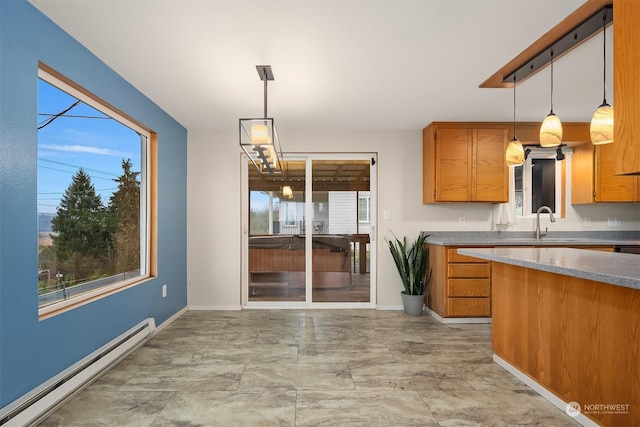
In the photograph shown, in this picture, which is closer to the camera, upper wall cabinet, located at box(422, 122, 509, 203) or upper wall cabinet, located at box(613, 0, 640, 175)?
upper wall cabinet, located at box(613, 0, 640, 175)

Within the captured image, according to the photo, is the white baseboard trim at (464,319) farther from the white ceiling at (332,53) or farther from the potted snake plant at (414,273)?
the white ceiling at (332,53)

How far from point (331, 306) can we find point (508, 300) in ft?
7.75

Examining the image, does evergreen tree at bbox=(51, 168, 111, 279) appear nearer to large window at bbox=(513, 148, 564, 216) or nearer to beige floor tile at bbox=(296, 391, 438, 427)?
beige floor tile at bbox=(296, 391, 438, 427)

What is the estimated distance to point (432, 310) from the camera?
415 centimetres

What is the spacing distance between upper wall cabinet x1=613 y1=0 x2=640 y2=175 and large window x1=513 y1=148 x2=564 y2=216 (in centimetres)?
322

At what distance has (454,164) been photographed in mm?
4094

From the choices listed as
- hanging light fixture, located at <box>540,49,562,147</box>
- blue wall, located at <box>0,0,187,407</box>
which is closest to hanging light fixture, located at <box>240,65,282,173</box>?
blue wall, located at <box>0,0,187,407</box>

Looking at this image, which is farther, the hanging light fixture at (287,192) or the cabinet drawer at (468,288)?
the hanging light fixture at (287,192)

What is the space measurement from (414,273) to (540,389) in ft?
6.59

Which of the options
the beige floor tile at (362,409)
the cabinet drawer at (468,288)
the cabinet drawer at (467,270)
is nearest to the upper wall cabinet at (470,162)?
the cabinet drawer at (467,270)

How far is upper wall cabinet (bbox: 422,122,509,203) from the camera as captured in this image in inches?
161

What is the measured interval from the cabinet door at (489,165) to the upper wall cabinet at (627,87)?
266 cm

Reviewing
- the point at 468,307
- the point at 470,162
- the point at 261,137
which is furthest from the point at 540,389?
the point at 470,162

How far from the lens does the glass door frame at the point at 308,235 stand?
4465 millimetres
